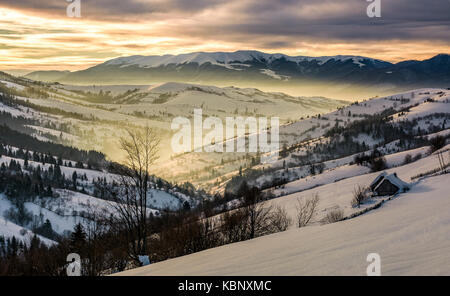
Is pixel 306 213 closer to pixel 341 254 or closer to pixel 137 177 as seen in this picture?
pixel 137 177

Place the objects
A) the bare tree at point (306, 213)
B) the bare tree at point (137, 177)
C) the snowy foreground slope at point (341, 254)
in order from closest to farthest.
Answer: the snowy foreground slope at point (341, 254) < the bare tree at point (137, 177) < the bare tree at point (306, 213)

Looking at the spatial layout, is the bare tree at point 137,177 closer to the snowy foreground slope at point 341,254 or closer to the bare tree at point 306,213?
the snowy foreground slope at point 341,254

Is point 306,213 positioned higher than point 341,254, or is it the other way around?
point 341,254

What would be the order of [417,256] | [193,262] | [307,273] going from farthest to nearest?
[193,262] < [417,256] < [307,273]

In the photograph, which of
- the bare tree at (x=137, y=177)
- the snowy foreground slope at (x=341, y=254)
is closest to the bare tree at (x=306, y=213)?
the bare tree at (x=137, y=177)

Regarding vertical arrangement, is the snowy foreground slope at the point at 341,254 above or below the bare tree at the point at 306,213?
above

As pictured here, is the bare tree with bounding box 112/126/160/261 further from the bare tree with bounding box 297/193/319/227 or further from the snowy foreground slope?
the bare tree with bounding box 297/193/319/227

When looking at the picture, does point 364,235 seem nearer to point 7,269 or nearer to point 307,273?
point 307,273

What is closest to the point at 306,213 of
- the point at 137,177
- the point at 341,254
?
the point at 137,177

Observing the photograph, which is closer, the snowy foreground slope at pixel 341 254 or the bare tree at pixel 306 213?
the snowy foreground slope at pixel 341 254

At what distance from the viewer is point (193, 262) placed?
18266 mm
